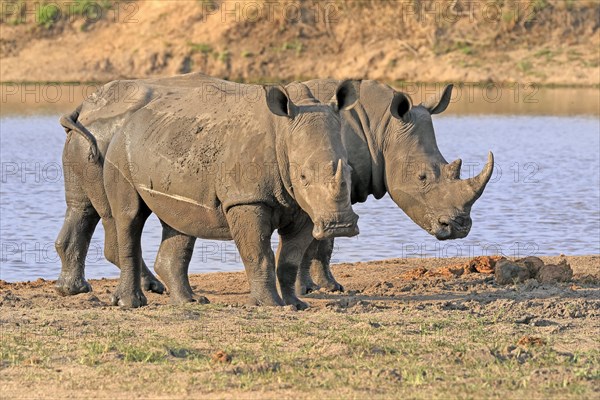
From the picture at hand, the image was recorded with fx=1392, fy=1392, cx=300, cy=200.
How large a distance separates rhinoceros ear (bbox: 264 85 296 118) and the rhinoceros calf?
19.0 inches

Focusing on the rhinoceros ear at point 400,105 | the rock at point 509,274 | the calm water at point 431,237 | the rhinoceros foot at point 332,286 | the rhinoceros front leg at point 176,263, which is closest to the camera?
the rhinoceros ear at point 400,105

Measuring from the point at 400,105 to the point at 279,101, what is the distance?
132cm

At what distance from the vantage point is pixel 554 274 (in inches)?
474

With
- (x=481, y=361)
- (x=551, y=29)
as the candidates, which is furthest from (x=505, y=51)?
(x=481, y=361)

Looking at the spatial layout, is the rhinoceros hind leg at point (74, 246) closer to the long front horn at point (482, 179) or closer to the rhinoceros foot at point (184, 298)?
the rhinoceros foot at point (184, 298)

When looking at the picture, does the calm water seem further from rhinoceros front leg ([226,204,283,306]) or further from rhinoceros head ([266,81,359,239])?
rhinoceros head ([266,81,359,239])

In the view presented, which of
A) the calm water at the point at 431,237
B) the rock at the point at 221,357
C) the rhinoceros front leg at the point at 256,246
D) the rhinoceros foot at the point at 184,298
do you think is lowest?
the calm water at the point at 431,237

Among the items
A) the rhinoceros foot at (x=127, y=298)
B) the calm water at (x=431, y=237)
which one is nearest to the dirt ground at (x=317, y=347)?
the rhinoceros foot at (x=127, y=298)

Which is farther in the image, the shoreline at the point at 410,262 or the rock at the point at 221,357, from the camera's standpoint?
the shoreline at the point at 410,262

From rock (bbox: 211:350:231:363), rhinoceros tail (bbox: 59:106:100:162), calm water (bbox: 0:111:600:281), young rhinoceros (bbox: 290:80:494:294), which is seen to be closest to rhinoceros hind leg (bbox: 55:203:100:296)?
rhinoceros tail (bbox: 59:106:100:162)

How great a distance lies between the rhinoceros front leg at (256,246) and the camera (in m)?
10.2

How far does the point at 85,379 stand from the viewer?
7.63 m

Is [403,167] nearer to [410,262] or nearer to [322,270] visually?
[322,270]

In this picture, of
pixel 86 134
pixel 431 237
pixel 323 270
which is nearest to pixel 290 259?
Answer: pixel 323 270
